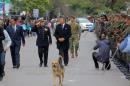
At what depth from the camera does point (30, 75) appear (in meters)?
17.2

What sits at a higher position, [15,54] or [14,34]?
[14,34]

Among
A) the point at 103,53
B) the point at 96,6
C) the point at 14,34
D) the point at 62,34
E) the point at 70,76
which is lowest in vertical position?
the point at 96,6

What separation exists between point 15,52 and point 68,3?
3366 inches

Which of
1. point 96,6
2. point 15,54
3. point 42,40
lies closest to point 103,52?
point 42,40

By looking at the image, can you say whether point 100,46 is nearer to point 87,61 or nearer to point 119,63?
point 119,63

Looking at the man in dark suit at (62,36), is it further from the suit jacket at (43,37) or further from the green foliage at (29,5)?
the green foliage at (29,5)

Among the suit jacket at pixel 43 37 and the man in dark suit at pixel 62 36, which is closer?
the suit jacket at pixel 43 37

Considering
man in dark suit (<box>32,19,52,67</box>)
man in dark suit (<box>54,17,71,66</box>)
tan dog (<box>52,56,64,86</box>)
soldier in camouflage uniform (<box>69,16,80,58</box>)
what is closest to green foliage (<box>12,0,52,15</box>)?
soldier in camouflage uniform (<box>69,16,80,58</box>)

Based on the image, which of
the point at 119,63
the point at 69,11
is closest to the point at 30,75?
the point at 119,63

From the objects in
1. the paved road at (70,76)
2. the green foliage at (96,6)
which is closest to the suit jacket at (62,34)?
the paved road at (70,76)

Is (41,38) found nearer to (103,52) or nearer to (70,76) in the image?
(103,52)

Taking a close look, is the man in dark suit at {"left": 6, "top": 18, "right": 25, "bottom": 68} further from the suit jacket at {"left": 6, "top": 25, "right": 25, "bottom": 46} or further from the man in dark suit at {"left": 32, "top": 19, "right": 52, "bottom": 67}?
the man in dark suit at {"left": 32, "top": 19, "right": 52, "bottom": 67}

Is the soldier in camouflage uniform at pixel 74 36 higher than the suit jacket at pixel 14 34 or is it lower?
lower

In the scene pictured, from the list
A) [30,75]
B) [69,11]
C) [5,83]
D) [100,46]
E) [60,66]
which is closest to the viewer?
[60,66]
